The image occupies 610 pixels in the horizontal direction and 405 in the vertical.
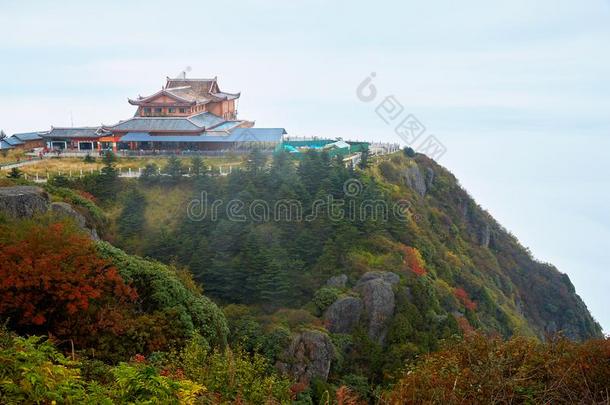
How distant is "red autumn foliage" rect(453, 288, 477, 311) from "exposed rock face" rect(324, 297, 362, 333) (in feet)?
30.1

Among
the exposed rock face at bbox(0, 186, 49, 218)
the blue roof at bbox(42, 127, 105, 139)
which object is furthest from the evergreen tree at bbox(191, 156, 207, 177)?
the exposed rock face at bbox(0, 186, 49, 218)

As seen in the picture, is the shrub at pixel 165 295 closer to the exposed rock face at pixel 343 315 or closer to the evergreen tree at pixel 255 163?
the exposed rock face at pixel 343 315

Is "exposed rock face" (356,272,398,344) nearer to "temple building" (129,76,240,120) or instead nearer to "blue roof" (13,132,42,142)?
"temple building" (129,76,240,120)

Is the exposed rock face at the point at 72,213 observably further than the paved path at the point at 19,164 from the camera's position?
No

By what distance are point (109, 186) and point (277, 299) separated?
11.5 metres

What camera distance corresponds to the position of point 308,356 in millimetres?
18469

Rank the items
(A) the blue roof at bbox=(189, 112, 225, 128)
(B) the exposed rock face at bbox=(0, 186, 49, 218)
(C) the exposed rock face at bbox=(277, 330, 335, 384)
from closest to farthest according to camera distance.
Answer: (B) the exposed rock face at bbox=(0, 186, 49, 218) → (C) the exposed rock face at bbox=(277, 330, 335, 384) → (A) the blue roof at bbox=(189, 112, 225, 128)

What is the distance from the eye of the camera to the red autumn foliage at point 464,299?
94.0 ft

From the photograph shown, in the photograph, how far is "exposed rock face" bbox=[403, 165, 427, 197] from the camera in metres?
38.5

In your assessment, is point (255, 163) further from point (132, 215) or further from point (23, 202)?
point (23, 202)

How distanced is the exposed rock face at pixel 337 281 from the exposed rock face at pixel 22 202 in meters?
11.6

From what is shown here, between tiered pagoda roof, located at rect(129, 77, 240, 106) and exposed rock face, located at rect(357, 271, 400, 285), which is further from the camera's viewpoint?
tiered pagoda roof, located at rect(129, 77, 240, 106)

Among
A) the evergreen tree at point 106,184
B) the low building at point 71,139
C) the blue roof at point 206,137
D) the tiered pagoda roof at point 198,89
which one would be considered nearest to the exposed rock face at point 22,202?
the evergreen tree at point 106,184

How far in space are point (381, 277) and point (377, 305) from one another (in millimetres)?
1447
